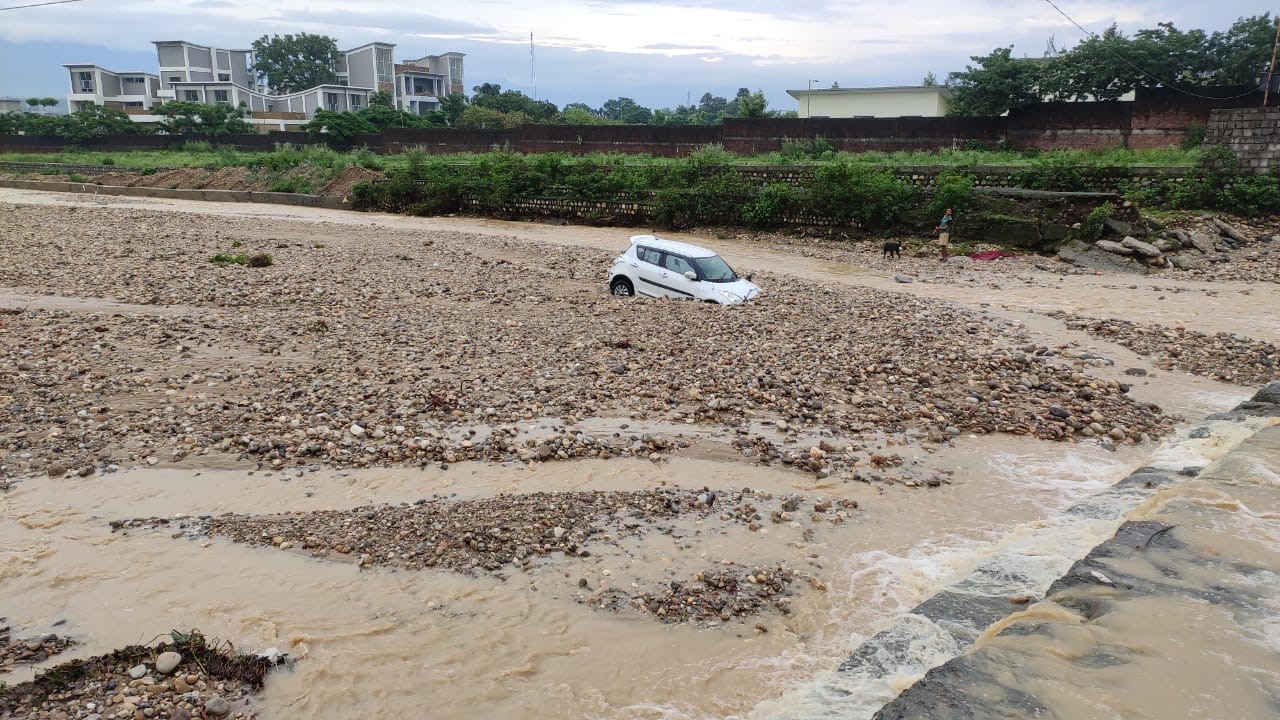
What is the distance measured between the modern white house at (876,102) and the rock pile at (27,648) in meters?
42.6

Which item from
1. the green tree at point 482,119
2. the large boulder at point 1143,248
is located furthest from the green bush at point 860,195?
the green tree at point 482,119

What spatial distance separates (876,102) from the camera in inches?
1769

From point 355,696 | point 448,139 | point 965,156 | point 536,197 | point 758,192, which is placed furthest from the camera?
point 448,139

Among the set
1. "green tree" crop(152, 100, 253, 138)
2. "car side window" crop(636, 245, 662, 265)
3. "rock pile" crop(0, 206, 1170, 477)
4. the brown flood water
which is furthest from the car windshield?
"green tree" crop(152, 100, 253, 138)

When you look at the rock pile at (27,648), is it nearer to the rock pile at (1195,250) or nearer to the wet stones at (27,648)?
the wet stones at (27,648)

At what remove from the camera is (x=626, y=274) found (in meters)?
16.9

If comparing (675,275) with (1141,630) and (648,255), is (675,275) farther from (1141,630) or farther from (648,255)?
(1141,630)

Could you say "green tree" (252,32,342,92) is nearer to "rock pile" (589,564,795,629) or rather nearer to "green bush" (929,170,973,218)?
"green bush" (929,170,973,218)

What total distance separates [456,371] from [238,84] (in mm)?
93731

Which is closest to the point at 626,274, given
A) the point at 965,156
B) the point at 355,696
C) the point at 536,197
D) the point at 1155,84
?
the point at 355,696

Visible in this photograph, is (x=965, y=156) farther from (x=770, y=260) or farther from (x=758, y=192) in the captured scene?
(x=770, y=260)

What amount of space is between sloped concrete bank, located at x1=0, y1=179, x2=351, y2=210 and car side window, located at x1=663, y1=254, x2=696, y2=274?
2784cm

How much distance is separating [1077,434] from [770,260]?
1628 cm

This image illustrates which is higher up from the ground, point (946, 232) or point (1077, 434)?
point (946, 232)
